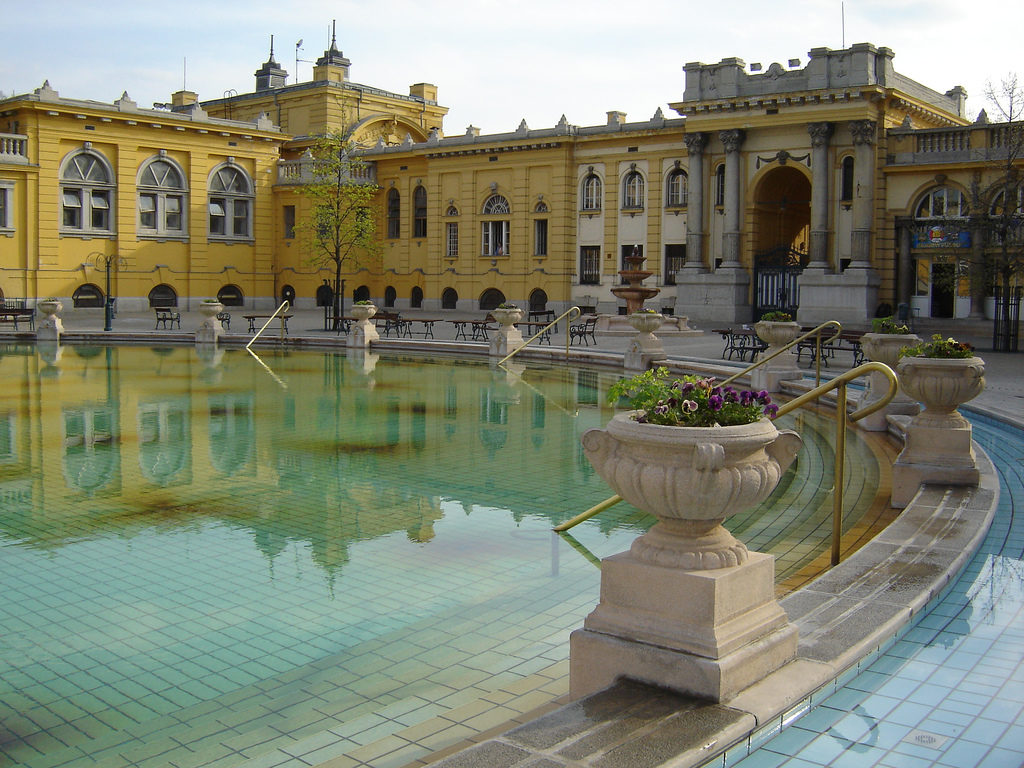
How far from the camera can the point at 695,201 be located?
3884 cm

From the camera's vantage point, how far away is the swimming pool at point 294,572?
5059mm

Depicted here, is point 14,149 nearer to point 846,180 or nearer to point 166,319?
point 166,319

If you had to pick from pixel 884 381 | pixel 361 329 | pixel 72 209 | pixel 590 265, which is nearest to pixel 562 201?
pixel 590 265

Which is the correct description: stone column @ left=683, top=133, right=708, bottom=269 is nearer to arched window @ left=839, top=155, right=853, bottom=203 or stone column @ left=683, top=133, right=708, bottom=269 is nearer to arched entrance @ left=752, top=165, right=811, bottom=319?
arched entrance @ left=752, top=165, right=811, bottom=319

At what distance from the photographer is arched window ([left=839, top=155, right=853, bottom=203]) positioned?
118 feet

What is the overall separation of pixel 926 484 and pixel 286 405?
10.4m

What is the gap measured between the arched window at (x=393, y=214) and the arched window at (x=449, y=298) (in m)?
3.98

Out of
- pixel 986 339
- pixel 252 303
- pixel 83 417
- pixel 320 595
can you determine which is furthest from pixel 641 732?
pixel 252 303

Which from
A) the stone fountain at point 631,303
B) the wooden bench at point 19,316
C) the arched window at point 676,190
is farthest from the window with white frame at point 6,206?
the arched window at point 676,190

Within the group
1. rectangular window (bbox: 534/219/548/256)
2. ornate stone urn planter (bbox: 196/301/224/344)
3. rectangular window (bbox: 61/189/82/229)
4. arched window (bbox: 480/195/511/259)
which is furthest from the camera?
arched window (bbox: 480/195/511/259)

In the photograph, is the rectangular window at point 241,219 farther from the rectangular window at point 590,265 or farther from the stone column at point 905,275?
the stone column at point 905,275

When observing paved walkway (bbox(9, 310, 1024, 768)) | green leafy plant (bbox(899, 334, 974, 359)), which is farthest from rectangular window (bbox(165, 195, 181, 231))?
paved walkway (bbox(9, 310, 1024, 768))

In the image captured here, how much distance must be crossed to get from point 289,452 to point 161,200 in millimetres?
35969

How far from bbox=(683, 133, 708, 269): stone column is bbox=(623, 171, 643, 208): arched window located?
8.51 ft
